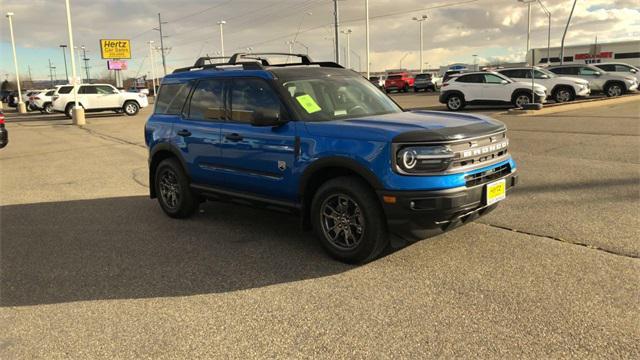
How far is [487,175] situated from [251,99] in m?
2.40

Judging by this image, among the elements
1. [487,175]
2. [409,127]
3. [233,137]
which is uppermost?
[409,127]

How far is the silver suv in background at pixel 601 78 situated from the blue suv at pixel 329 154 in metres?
22.4

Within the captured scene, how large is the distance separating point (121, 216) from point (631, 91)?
27027mm

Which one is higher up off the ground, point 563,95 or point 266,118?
point 266,118

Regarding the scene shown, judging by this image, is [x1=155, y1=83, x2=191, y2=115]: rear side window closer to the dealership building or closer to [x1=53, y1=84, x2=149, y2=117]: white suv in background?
[x1=53, y1=84, x2=149, y2=117]: white suv in background

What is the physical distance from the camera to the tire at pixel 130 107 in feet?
94.4

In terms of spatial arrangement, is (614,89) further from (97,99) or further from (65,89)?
(65,89)

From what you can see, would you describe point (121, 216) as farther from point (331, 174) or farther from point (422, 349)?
point (422, 349)

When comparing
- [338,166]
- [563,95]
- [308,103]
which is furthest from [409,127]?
[563,95]

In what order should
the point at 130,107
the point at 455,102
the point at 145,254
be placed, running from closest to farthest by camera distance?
the point at 145,254 < the point at 455,102 < the point at 130,107

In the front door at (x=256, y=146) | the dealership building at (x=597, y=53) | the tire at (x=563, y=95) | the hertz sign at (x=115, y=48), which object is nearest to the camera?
the front door at (x=256, y=146)

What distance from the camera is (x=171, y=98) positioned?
20.4 feet

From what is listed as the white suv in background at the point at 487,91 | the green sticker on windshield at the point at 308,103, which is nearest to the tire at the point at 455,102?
the white suv in background at the point at 487,91

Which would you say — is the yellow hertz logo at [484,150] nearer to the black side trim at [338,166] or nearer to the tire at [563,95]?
the black side trim at [338,166]
